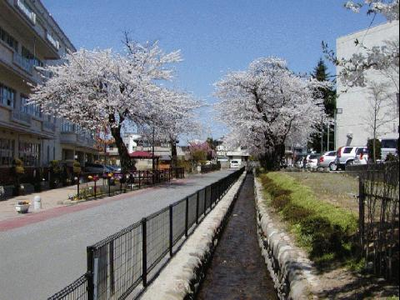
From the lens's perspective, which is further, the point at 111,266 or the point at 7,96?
the point at 7,96

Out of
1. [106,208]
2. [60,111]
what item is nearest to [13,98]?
[60,111]

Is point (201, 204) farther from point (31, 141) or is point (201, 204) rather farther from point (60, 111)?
point (31, 141)

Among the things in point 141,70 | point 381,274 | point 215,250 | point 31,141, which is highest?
point 141,70

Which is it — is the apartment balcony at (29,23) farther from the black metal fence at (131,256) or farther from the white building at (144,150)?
the white building at (144,150)

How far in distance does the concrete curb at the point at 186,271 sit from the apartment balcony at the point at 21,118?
59.8ft

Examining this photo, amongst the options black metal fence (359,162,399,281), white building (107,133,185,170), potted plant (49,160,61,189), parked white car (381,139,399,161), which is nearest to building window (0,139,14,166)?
potted plant (49,160,61,189)

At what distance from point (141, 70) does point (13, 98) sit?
26.6ft

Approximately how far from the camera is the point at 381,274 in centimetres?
625

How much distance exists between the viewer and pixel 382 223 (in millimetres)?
6219

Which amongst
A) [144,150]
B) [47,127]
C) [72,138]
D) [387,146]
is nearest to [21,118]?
[47,127]

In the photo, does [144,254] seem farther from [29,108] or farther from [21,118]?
[29,108]

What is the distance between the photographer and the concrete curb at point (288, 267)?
6614mm

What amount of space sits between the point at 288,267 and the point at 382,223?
1.95m

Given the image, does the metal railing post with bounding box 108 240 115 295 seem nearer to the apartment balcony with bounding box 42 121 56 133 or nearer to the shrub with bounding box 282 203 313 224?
the shrub with bounding box 282 203 313 224
